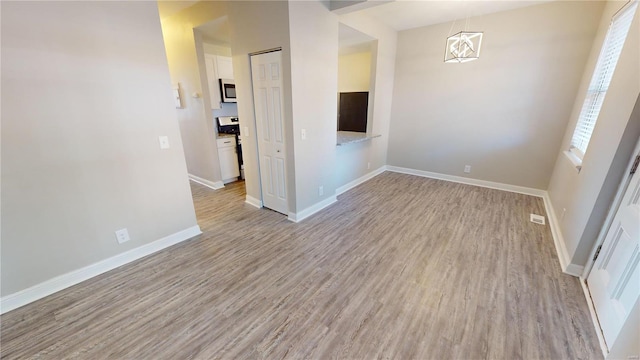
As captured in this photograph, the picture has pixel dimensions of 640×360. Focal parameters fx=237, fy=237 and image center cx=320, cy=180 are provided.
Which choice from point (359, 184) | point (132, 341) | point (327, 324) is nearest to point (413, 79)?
point (359, 184)

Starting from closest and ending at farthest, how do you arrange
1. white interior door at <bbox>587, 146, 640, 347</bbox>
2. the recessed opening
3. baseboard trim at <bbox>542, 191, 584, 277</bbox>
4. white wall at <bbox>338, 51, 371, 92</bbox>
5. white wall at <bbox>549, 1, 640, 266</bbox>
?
white interior door at <bbox>587, 146, 640, 347</bbox>, white wall at <bbox>549, 1, 640, 266</bbox>, baseboard trim at <bbox>542, 191, 584, 277</bbox>, the recessed opening, white wall at <bbox>338, 51, 371, 92</bbox>

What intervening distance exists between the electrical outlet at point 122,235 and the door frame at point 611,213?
4.15 m

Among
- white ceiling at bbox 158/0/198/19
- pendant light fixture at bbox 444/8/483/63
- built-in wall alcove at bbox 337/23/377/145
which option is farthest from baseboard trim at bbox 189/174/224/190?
pendant light fixture at bbox 444/8/483/63

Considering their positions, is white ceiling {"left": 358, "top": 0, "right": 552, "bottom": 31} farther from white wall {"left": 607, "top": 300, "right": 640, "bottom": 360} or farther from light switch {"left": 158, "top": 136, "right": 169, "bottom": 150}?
white wall {"left": 607, "top": 300, "right": 640, "bottom": 360}

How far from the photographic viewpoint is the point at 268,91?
2914 mm

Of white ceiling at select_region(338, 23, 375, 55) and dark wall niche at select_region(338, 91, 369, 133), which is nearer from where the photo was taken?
white ceiling at select_region(338, 23, 375, 55)

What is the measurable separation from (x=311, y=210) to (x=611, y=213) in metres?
2.82

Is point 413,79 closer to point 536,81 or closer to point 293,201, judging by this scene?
point 536,81

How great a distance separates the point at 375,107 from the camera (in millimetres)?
4531

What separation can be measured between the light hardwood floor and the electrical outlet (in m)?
0.25

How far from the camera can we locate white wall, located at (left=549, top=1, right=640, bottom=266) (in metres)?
1.77

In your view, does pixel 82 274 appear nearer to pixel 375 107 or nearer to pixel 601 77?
pixel 375 107

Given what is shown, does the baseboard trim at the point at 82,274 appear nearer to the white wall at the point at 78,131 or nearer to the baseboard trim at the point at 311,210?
the white wall at the point at 78,131

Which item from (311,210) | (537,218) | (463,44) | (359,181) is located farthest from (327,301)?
(463,44)
